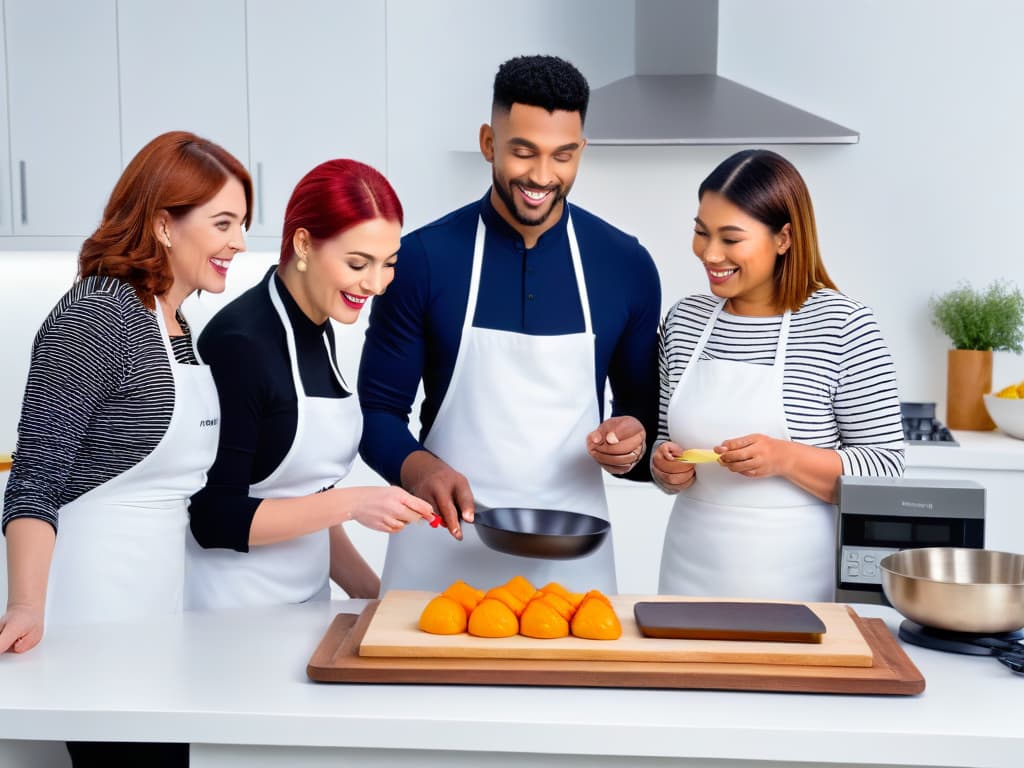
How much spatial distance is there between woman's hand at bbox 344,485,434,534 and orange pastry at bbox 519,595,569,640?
257 millimetres

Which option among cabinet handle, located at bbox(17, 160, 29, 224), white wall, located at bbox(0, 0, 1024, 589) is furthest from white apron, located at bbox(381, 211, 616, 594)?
cabinet handle, located at bbox(17, 160, 29, 224)

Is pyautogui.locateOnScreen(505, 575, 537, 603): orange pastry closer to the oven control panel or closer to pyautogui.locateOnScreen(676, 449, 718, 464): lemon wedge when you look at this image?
pyautogui.locateOnScreen(676, 449, 718, 464): lemon wedge

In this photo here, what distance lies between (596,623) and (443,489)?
1.56 feet

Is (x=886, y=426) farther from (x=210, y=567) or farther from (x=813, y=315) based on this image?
(x=210, y=567)

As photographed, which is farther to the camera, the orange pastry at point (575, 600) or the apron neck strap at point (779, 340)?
the apron neck strap at point (779, 340)

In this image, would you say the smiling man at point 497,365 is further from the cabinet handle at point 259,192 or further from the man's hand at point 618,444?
the cabinet handle at point 259,192

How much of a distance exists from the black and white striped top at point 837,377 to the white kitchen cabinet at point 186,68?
2279 mm

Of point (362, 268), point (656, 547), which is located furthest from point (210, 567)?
point (656, 547)

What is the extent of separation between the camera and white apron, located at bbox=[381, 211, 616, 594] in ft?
6.75

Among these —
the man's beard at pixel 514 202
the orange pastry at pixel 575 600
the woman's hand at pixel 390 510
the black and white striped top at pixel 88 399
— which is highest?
the man's beard at pixel 514 202

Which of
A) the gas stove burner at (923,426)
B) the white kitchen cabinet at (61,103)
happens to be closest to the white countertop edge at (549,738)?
the gas stove burner at (923,426)

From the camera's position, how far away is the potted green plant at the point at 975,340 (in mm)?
3596

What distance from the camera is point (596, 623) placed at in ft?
4.66

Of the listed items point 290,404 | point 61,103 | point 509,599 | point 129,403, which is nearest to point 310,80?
point 61,103
